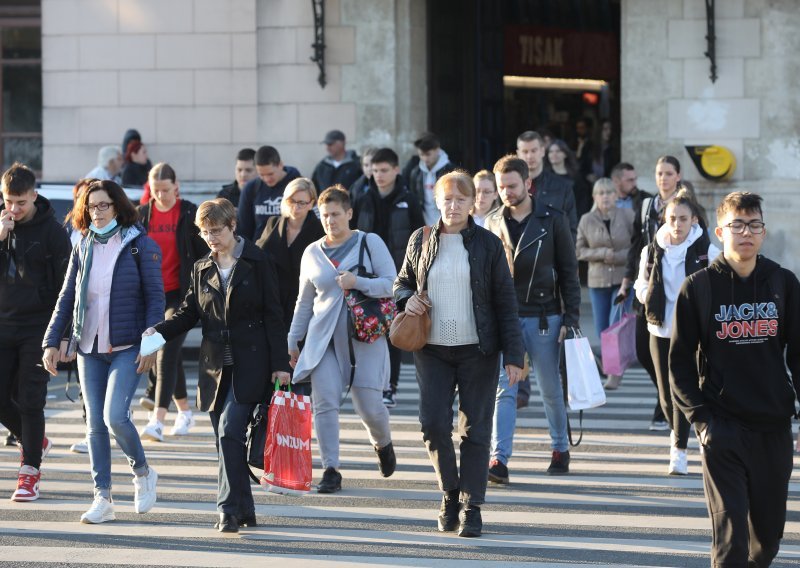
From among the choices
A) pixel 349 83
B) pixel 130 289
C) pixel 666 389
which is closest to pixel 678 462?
pixel 666 389

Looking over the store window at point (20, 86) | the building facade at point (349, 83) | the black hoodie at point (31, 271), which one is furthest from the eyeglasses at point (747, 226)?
the store window at point (20, 86)

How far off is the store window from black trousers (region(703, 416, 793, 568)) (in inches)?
585

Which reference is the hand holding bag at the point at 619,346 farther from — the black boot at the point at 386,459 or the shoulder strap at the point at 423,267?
the shoulder strap at the point at 423,267

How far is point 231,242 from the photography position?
8.09m

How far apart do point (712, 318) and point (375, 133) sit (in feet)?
39.3

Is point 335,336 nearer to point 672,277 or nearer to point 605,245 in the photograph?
point 672,277

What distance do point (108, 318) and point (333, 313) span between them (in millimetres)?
1414

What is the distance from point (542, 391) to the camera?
9336 mm

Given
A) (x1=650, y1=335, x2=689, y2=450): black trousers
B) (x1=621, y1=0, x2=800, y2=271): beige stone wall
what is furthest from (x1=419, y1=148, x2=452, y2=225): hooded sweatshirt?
(x1=650, y1=335, x2=689, y2=450): black trousers

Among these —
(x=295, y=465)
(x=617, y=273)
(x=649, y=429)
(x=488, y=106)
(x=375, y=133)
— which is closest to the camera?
(x=295, y=465)

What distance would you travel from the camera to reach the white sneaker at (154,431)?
1065 centimetres

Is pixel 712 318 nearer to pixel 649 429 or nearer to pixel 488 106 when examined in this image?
pixel 649 429

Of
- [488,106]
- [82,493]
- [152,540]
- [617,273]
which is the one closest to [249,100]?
[488,106]

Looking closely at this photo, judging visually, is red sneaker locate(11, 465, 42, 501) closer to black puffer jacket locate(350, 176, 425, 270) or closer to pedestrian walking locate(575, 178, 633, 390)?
black puffer jacket locate(350, 176, 425, 270)
